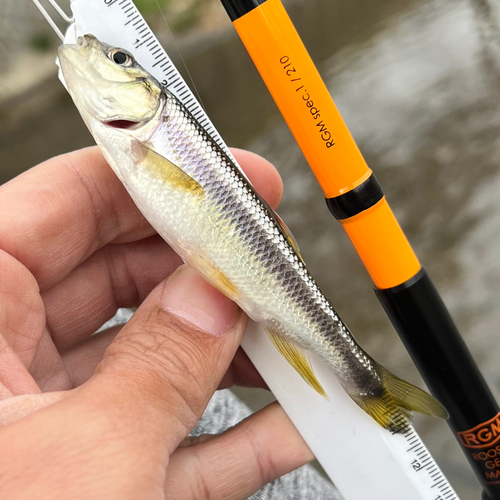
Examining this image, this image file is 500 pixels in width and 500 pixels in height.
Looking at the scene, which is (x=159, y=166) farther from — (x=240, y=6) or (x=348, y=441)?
(x=348, y=441)

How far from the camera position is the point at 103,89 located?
600mm

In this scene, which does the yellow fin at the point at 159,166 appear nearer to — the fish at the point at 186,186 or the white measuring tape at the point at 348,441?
the fish at the point at 186,186

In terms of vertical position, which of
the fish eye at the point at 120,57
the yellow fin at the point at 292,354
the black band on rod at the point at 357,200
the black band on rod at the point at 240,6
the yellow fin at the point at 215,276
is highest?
the fish eye at the point at 120,57

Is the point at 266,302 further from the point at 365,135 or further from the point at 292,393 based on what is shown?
the point at 365,135

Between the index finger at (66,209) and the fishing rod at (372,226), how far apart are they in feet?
0.54

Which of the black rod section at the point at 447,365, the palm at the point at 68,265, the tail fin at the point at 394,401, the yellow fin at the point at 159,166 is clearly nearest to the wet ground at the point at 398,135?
the black rod section at the point at 447,365

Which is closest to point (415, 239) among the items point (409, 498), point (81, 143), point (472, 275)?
point (472, 275)

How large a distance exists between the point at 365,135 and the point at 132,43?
89 cm

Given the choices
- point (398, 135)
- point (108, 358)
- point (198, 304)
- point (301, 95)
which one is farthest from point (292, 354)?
point (398, 135)

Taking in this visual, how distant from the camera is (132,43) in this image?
0.71 metres

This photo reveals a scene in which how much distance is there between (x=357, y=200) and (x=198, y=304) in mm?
296

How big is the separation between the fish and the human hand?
9 cm

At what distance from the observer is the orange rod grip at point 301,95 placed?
642 mm

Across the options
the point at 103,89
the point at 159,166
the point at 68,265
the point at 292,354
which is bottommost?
the point at 292,354
